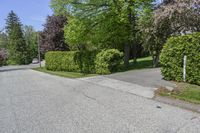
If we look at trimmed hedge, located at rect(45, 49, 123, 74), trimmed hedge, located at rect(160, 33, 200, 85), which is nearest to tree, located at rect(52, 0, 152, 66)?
trimmed hedge, located at rect(45, 49, 123, 74)

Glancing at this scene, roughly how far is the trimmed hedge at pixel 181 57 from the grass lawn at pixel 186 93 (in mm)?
658

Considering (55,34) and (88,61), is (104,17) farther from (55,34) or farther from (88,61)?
(55,34)

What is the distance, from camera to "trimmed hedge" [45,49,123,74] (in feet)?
53.1

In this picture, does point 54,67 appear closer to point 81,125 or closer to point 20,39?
point 81,125

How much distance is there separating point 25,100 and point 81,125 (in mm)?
4096

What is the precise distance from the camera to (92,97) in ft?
30.7

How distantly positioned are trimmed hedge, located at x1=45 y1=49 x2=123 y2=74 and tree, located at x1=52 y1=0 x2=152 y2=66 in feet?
6.05

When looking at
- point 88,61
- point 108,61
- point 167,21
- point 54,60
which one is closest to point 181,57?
point 108,61

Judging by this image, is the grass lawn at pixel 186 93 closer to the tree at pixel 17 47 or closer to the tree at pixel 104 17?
the tree at pixel 104 17

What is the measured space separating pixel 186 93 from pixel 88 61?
1031 centimetres

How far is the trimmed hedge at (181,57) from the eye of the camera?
1008 centimetres

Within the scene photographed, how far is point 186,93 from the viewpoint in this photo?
8.67 metres

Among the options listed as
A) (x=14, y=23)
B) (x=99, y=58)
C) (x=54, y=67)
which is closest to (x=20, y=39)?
(x=14, y=23)

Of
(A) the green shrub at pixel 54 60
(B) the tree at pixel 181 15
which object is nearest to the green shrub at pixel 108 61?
(B) the tree at pixel 181 15
